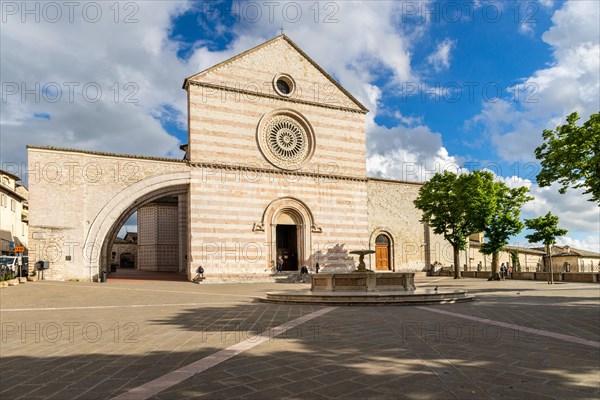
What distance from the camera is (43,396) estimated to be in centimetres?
495

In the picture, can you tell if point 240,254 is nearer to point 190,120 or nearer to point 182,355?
point 190,120

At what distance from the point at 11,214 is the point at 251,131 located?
23314 mm

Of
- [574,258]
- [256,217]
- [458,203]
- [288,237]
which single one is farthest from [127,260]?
[574,258]

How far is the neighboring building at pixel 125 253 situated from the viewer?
52531mm

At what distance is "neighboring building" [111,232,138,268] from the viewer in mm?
52531

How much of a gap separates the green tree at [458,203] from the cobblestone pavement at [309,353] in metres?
18.1

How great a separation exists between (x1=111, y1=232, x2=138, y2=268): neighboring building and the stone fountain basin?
42.2m

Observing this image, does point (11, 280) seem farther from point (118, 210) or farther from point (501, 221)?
point (501, 221)

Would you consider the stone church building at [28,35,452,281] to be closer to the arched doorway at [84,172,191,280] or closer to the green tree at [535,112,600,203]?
the arched doorway at [84,172,191,280]

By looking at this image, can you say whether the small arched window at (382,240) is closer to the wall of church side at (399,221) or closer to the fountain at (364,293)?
the wall of church side at (399,221)

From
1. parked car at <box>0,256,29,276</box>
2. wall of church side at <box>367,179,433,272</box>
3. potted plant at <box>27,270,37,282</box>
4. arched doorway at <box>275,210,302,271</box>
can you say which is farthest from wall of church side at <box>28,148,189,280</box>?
wall of church side at <box>367,179,433,272</box>

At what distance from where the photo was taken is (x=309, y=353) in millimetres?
6871

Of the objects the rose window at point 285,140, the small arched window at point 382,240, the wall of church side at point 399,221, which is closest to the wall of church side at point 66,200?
the rose window at point 285,140

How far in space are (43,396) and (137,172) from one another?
72.5 feet
